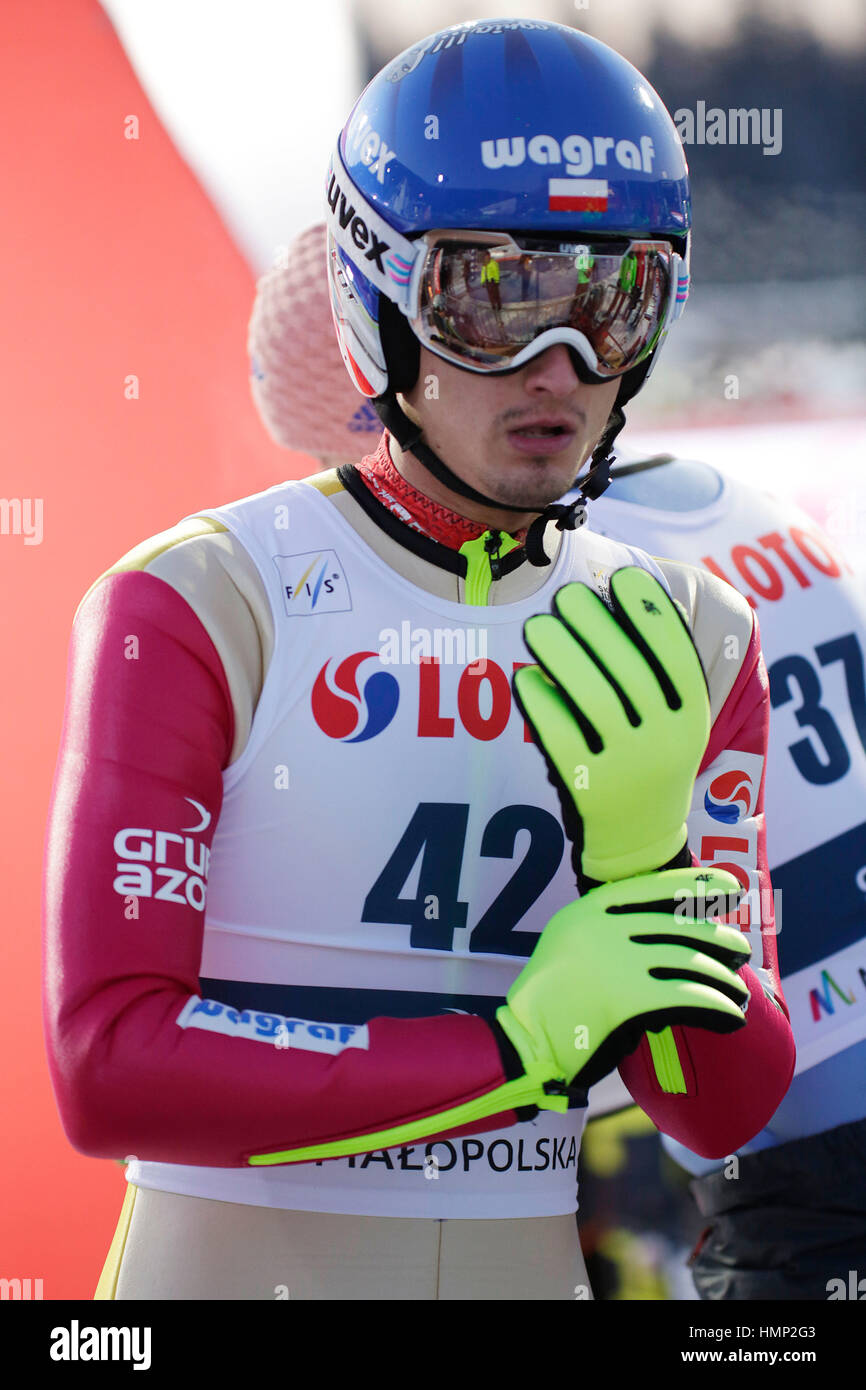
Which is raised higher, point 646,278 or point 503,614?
point 646,278

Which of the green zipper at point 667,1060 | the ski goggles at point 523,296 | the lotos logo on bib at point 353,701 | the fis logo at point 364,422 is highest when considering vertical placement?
the fis logo at point 364,422

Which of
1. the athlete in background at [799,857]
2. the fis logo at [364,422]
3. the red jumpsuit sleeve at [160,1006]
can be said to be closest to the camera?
the red jumpsuit sleeve at [160,1006]

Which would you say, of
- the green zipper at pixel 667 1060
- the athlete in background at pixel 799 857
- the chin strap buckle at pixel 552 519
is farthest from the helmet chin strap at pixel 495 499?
the athlete in background at pixel 799 857

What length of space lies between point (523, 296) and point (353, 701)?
1.50 feet

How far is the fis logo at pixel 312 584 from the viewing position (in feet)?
4.73

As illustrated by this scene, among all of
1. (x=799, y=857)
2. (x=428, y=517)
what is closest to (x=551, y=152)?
(x=428, y=517)

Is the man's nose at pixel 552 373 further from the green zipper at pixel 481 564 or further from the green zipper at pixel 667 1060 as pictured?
the green zipper at pixel 667 1060

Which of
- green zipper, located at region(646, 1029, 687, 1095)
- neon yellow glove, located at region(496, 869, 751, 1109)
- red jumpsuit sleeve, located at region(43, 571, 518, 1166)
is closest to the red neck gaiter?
red jumpsuit sleeve, located at region(43, 571, 518, 1166)

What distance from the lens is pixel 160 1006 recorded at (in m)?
1.22

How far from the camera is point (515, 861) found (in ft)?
4.89

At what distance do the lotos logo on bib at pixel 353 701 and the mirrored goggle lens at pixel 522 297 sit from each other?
347 mm
